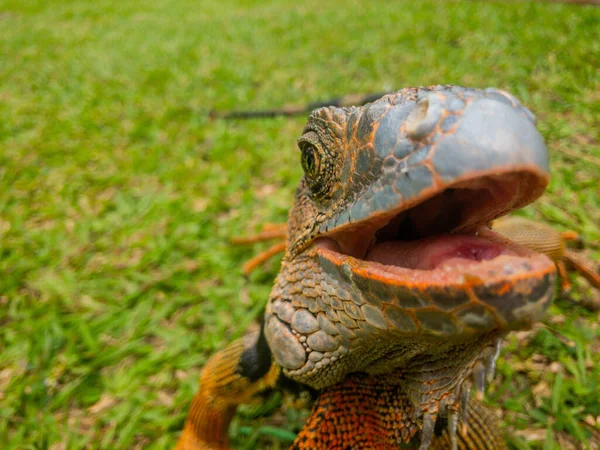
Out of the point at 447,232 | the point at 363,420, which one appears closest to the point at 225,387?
the point at 363,420

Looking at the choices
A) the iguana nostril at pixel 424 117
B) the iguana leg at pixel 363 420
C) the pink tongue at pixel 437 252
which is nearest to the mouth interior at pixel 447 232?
the pink tongue at pixel 437 252

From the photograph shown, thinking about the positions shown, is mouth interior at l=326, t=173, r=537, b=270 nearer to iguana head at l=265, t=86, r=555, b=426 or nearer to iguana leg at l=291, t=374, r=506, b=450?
iguana head at l=265, t=86, r=555, b=426

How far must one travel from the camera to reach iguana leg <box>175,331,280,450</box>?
5.66 feet

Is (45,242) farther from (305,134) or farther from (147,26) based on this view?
(147,26)

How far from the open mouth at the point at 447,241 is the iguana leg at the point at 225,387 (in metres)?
0.68

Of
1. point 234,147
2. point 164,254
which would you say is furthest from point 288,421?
point 234,147

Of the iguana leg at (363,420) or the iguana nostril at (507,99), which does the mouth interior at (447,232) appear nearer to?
the iguana nostril at (507,99)

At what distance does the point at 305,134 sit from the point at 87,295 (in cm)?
234

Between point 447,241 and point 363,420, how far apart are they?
2.35 ft

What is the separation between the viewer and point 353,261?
3.67 feet

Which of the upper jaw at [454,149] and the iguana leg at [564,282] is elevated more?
the upper jaw at [454,149]

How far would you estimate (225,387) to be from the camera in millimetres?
1810

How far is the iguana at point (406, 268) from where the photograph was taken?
885mm

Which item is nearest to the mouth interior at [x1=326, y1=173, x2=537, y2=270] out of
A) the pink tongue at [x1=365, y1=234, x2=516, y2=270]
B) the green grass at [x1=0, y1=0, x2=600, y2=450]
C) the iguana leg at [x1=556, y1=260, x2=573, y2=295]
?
the pink tongue at [x1=365, y1=234, x2=516, y2=270]
